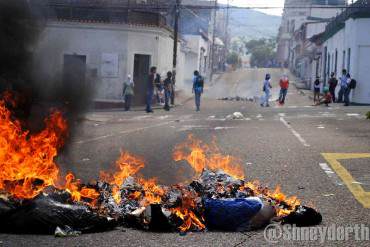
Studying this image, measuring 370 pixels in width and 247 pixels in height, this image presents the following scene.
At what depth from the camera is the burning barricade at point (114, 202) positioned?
5.50 meters

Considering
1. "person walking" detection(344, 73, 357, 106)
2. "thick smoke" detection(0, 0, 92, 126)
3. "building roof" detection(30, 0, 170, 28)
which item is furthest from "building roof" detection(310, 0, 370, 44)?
"thick smoke" detection(0, 0, 92, 126)

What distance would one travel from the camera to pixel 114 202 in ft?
19.7

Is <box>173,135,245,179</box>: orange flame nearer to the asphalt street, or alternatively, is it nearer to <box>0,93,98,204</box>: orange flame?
the asphalt street

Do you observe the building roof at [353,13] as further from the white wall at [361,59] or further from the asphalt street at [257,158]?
the asphalt street at [257,158]

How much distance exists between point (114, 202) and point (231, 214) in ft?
4.33

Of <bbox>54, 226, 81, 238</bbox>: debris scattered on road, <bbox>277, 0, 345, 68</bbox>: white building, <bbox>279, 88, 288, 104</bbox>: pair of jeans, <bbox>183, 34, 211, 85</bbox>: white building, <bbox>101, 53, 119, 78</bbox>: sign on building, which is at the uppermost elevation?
<bbox>277, 0, 345, 68</bbox>: white building

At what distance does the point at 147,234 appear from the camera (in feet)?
18.0

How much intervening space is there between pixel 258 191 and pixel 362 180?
248cm

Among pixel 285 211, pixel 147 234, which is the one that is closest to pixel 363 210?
pixel 285 211

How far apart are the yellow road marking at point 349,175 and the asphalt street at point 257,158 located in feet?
0.04

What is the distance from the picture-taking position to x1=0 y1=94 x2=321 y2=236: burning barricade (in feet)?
18.0

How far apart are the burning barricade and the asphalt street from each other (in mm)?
166

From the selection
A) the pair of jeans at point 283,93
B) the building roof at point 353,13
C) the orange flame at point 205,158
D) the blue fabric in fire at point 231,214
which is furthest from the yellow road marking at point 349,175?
the pair of jeans at point 283,93

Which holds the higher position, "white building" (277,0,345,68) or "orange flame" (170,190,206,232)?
"white building" (277,0,345,68)
